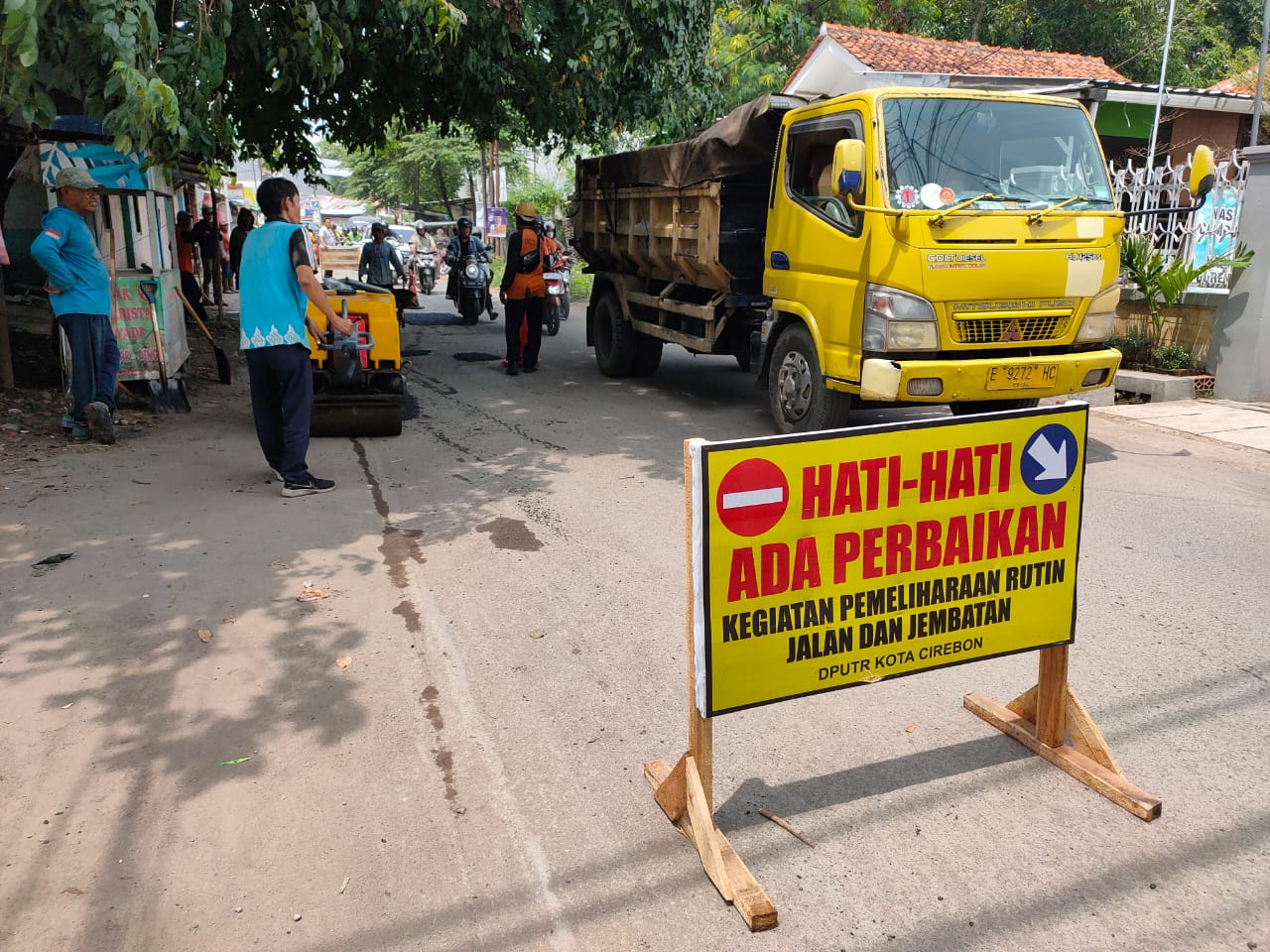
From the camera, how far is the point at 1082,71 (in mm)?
20344

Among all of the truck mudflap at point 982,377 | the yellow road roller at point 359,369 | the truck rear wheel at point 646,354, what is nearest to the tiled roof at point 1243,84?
the truck rear wheel at point 646,354

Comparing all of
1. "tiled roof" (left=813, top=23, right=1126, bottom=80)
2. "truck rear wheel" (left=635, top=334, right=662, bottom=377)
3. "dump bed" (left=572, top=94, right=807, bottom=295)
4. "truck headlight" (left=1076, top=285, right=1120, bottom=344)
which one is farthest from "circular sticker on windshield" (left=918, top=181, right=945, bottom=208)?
"tiled roof" (left=813, top=23, right=1126, bottom=80)

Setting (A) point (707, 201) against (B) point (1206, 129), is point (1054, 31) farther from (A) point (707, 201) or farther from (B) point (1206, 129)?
(A) point (707, 201)

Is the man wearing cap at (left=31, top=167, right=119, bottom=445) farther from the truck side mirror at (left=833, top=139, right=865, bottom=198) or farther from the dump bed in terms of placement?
the truck side mirror at (left=833, top=139, right=865, bottom=198)

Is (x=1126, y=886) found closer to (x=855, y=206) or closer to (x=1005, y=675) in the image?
(x=1005, y=675)

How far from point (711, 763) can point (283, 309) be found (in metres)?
4.24

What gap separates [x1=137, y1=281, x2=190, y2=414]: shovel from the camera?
8.35 metres

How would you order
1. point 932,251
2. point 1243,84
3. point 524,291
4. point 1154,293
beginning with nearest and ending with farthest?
point 932,251
point 1154,293
point 524,291
point 1243,84

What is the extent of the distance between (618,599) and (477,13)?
6515 millimetres

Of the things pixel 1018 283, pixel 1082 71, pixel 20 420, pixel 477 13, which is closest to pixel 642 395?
pixel 477 13

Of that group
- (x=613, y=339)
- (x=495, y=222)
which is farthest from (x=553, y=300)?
(x=495, y=222)

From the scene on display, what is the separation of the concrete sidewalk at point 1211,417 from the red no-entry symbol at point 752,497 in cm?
651

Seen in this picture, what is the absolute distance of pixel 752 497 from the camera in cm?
276

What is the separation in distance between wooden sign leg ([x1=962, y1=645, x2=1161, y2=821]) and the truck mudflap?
311 cm
